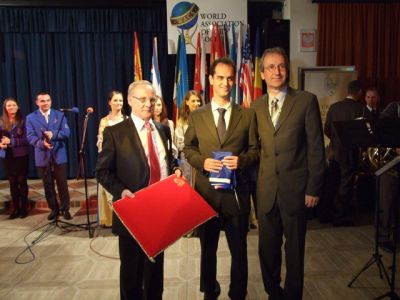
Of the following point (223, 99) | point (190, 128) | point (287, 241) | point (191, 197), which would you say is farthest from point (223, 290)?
point (223, 99)

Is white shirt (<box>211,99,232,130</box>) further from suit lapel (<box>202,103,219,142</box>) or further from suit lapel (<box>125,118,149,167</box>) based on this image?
suit lapel (<box>125,118,149,167</box>)

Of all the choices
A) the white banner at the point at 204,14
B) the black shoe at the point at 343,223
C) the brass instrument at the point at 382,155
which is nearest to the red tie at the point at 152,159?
the brass instrument at the point at 382,155

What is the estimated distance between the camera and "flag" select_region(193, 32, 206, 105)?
18.1 feet

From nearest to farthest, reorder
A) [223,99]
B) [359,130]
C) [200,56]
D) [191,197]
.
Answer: [191,197]
[223,99]
[359,130]
[200,56]

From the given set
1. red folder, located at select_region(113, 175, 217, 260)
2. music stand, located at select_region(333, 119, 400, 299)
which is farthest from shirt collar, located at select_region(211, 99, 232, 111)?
music stand, located at select_region(333, 119, 400, 299)

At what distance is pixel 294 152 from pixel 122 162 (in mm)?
982

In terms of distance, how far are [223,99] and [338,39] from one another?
440cm

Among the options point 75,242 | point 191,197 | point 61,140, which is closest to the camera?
point 191,197

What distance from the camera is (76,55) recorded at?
6715 mm

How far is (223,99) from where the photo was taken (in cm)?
223

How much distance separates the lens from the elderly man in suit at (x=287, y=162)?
2129mm

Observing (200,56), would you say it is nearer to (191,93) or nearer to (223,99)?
(191,93)

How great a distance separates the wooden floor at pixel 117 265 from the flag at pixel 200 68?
8.07ft

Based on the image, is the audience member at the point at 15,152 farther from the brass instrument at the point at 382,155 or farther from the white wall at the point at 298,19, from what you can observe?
the brass instrument at the point at 382,155
